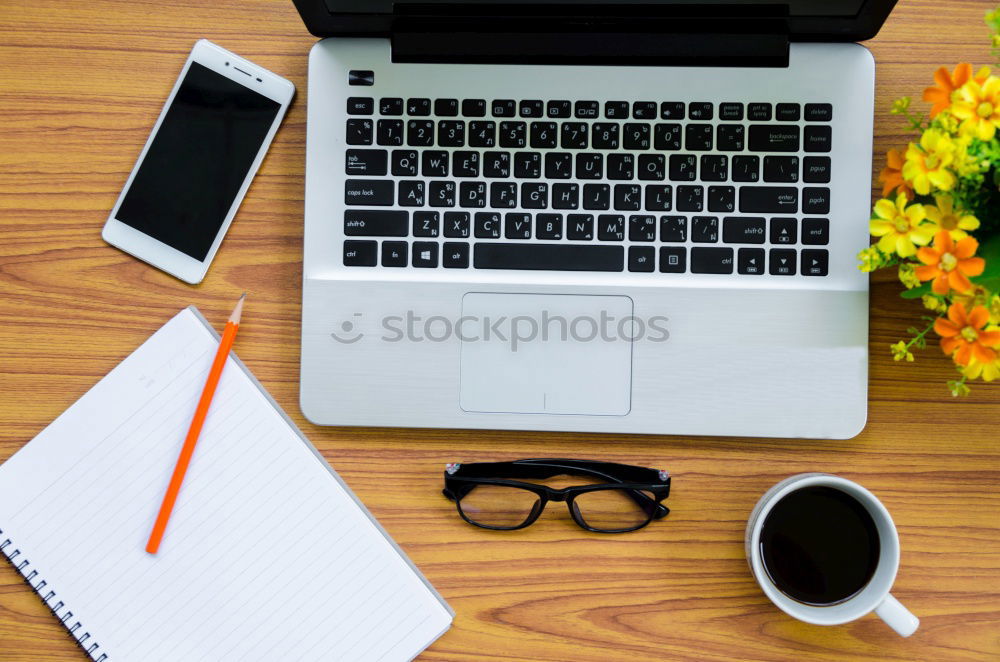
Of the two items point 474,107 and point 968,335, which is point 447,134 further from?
point 968,335

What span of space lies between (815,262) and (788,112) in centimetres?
13

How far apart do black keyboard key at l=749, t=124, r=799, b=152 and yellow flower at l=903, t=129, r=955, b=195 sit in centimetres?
11

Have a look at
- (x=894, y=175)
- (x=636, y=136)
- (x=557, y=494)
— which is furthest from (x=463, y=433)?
(x=894, y=175)

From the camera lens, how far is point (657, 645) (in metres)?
0.62

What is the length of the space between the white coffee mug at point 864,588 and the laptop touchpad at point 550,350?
0.15 m

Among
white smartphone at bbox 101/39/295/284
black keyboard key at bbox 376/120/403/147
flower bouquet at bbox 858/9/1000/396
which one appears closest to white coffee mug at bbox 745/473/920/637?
flower bouquet at bbox 858/9/1000/396

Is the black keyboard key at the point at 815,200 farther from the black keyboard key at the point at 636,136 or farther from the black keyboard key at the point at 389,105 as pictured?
the black keyboard key at the point at 389,105

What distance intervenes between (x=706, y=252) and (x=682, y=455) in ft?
0.61

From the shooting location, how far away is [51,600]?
616mm

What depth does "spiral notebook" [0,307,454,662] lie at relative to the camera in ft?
2.00

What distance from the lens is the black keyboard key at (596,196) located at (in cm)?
60

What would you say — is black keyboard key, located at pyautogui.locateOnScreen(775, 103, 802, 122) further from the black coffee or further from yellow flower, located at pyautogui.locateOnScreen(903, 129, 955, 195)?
the black coffee

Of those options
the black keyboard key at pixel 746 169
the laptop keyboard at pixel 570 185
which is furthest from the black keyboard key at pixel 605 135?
the black keyboard key at pixel 746 169

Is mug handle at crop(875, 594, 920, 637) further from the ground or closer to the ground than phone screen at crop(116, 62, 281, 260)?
closer to the ground
